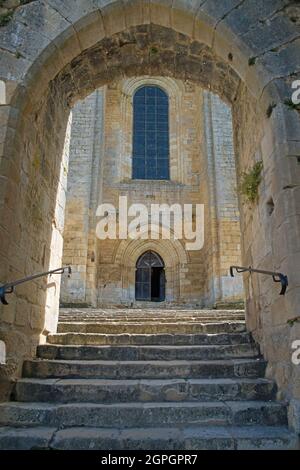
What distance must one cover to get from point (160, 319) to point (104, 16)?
3.98 metres

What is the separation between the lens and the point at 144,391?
3264mm

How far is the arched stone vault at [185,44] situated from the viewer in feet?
10.4

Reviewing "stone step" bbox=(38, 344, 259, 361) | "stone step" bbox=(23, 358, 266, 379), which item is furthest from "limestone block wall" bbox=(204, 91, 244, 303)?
"stone step" bbox=(23, 358, 266, 379)

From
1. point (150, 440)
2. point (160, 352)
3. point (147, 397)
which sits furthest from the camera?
point (160, 352)

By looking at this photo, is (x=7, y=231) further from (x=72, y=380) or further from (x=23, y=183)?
(x=72, y=380)

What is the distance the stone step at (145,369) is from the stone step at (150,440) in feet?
2.97

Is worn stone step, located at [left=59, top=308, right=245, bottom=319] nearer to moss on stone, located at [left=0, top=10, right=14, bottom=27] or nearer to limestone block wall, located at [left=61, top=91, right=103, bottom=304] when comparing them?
limestone block wall, located at [left=61, top=91, right=103, bottom=304]

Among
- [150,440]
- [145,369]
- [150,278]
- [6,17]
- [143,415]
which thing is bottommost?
[150,440]

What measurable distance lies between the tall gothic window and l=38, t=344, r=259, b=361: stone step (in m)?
9.99

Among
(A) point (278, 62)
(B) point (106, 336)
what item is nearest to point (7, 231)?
(B) point (106, 336)

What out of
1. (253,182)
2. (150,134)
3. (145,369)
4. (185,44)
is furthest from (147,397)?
(150,134)

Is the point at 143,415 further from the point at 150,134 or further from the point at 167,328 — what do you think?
the point at 150,134

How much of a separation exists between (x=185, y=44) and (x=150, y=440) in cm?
426

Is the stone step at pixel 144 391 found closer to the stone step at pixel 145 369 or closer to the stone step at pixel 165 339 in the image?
the stone step at pixel 145 369
